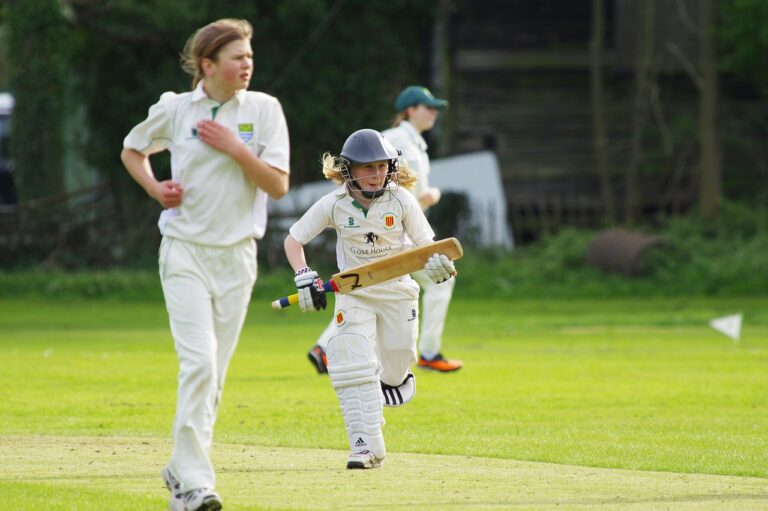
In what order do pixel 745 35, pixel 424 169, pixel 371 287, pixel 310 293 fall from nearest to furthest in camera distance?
pixel 310 293 → pixel 371 287 → pixel 424 169 → pixel 745 35

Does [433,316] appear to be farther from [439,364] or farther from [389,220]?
[389,220]

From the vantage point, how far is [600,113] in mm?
25641

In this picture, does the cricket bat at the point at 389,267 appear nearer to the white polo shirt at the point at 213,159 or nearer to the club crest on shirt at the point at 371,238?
the club crest on shirt at the point at 371,238

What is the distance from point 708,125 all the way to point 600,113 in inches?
75.8

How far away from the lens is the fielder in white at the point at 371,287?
24.8 feet

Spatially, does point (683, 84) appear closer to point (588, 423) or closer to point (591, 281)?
point (591, 281)

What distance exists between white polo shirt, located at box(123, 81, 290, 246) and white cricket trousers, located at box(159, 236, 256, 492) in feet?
0.24

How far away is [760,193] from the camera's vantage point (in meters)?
26.5

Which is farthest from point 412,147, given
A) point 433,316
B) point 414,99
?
point 433,316

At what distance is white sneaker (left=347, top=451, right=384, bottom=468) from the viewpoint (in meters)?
7.43

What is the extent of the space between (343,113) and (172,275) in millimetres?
20471

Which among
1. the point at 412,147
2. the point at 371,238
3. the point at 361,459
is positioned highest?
the point at 412,147

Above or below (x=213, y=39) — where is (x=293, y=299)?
below

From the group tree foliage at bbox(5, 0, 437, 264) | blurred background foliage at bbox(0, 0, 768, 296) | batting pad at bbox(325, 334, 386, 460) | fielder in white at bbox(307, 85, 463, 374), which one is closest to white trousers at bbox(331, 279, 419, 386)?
batting pad at bbox(325, 334, 386, 460)
